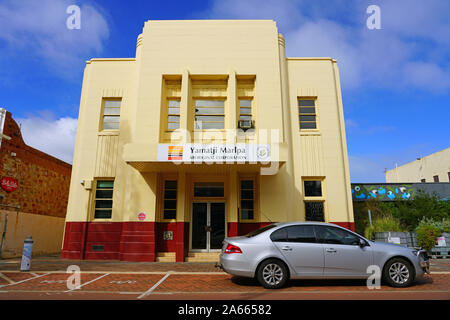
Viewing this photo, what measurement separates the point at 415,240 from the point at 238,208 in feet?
26.4

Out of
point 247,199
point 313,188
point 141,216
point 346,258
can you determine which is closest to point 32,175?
point 141,216

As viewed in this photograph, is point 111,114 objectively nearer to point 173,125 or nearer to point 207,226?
point 173,125

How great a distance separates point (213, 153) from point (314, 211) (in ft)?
18.6

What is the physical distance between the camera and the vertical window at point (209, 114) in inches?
552

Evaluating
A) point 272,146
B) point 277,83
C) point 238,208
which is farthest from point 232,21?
point 238,208

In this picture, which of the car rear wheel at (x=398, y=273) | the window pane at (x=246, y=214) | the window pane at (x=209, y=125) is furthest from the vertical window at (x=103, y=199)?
the car rear wheel at (x=398, y=273)

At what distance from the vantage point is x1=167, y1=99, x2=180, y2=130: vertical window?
46.0 feet

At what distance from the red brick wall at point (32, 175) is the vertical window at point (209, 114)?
8.94m

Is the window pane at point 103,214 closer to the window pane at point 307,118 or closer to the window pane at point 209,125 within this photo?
the window pane at point 209,125

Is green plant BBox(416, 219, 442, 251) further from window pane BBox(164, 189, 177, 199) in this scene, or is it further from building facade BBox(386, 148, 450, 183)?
building facade BBox(386, 148, 450, 183)

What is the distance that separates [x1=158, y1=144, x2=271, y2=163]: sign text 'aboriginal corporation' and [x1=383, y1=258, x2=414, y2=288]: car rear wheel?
17.5 feet

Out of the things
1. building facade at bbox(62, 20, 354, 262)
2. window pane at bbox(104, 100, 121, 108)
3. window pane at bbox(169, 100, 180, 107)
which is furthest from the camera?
window pane at bbox(104, 100, 121, 108)

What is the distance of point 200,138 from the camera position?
13.6 metres

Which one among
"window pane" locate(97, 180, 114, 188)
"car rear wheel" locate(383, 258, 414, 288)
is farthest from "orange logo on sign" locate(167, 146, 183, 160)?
"car rear wheel" locate(383, 258, 414, 288)
